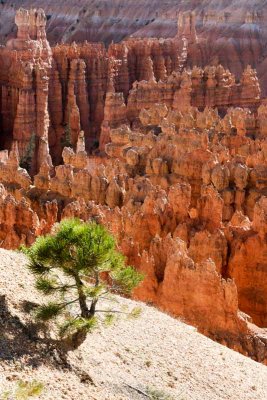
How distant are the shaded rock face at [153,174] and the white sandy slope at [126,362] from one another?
3209mm

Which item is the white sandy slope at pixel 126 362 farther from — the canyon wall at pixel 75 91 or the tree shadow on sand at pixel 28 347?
the canyon wall at pixel 75 91

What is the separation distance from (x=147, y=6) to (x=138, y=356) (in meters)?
63.8

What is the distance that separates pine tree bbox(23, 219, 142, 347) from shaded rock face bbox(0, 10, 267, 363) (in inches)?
187

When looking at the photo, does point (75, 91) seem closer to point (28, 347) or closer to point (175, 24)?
point (175, 24)

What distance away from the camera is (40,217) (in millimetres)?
19359

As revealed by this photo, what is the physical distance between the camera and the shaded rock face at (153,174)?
14.9 m

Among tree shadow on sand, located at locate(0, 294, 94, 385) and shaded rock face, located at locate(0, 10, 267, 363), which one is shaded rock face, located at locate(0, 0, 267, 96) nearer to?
shaded rock face, located at locate(0, 10, 267, 363)

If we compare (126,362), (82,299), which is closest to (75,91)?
(82,299)

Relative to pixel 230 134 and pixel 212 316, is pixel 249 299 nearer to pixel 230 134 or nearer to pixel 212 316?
pixel 212 316

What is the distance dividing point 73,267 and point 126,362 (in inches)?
56.0

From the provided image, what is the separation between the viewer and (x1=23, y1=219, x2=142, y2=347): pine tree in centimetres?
941

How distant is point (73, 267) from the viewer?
9.63 meters

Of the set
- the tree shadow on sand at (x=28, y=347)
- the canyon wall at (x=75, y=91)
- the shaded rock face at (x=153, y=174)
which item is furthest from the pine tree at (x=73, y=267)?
the canyon wall at (x=75, y=91)

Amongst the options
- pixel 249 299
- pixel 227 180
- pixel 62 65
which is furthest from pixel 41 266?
pixel 62 65
